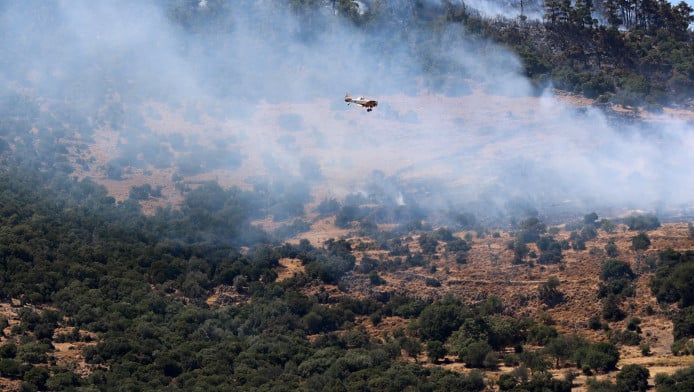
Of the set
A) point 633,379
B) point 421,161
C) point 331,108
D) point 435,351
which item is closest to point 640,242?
point 435,351

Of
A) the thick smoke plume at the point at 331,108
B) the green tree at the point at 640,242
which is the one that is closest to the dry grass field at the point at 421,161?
the thick smoke plume at the point at 331,108

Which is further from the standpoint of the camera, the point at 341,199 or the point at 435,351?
the point at 341,199

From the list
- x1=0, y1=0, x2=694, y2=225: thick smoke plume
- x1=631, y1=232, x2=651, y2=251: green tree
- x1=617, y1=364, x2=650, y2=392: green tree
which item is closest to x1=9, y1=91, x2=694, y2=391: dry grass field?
x1=0, y1=0, x2=694, y2=225: thick smoke plume

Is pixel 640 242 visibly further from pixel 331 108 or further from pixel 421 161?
pixel 331 108

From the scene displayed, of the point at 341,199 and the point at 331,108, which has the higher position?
the point at 331,108

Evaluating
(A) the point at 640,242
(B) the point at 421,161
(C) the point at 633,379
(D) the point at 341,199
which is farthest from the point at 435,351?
(B) the point at 421,161

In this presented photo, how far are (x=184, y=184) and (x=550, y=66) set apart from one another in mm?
39978

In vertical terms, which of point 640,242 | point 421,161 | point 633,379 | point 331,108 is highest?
point 331,108

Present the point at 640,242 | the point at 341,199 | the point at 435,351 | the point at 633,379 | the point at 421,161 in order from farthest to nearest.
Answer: the point at 421,161 < the point at 341,199 < the point at 640,242 < the point at 435,351 < the point at 633,379

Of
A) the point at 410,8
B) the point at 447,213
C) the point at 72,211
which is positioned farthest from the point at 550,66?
the point at 72,211

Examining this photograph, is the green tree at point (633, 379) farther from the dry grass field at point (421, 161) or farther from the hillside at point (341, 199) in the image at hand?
the dry grass field at point (421, 161)

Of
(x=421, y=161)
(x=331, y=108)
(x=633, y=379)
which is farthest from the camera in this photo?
(x=331, y=108)

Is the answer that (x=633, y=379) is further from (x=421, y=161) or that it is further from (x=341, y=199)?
(x=421, y=161)

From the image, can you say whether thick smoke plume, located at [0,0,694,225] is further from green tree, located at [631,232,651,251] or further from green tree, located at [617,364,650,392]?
green tree, located at [617,364,650,392]
